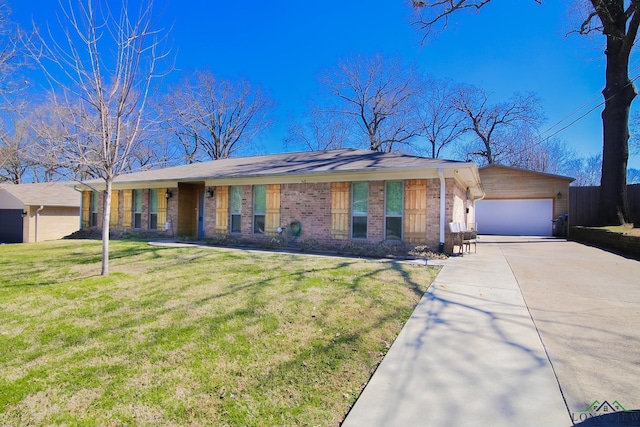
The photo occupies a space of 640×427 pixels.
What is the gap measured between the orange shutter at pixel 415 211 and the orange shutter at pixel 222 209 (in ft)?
22.5

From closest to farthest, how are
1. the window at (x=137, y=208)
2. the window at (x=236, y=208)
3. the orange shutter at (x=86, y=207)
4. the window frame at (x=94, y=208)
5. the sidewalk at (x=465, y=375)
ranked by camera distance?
1. the sidewalk at (x=465, y=375)
2. the window at (x=236, y=208)
3. the window at (x=137, y=208)
4. the window frame at (x=94, y=208)
5. the orange shutter at (x=86, y=207)

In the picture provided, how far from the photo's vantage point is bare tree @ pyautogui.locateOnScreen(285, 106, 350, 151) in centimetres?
3086

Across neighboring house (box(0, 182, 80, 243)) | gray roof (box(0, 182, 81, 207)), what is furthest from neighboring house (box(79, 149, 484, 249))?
neighboring house (box(0, 182, 80, 243))

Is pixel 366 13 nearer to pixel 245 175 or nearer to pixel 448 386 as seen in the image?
pixel 245 175

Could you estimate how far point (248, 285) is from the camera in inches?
216

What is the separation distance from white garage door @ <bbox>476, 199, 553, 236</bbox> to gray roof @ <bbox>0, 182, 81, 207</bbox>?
2606cm

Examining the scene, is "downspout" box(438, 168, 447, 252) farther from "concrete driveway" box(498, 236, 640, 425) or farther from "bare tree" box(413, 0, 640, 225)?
"bare tree" box(413, 0, 640, 225)

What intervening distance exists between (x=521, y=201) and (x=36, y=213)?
30144 mm

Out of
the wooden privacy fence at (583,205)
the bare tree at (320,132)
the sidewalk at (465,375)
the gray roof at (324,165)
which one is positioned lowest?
the sidewalk at (465,375)

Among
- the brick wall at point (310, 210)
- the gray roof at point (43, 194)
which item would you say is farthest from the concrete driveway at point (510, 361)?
the gray roof at point (43, 194)

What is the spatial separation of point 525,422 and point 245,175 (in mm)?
10725

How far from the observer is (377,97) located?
28234 mm

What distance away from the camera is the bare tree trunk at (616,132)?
45.4 ft

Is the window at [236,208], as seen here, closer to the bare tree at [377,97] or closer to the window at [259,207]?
the window at [259,207]
